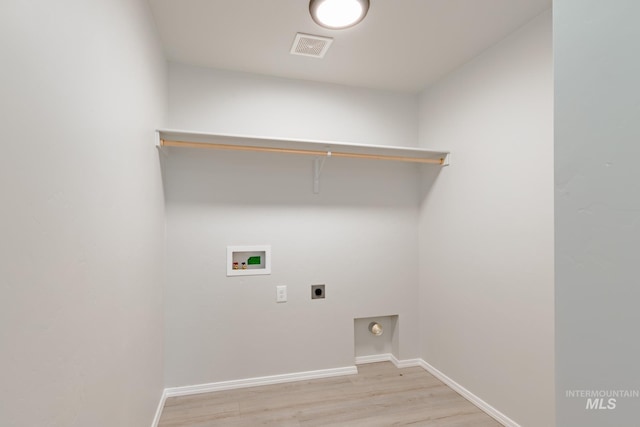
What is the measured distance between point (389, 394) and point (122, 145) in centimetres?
247

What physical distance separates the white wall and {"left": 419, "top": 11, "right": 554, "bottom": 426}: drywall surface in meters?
0.38

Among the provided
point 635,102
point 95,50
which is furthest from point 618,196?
point 95,50

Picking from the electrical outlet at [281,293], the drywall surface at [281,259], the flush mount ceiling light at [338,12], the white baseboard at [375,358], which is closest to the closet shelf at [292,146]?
the drywall surface at [281,259]

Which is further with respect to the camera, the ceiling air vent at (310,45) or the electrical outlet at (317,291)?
the electrical outlet at (317,291)

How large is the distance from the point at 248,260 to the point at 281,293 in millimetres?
396

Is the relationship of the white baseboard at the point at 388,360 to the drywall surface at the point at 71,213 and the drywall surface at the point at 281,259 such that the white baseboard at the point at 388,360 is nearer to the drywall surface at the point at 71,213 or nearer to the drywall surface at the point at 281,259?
the drywall surface at the point at 281,259

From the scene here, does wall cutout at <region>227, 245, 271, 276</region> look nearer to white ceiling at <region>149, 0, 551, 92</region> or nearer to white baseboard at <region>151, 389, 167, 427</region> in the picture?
white baseboard at <region>151, 389, 167, 427</region>

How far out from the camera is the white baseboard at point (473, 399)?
2.06 m

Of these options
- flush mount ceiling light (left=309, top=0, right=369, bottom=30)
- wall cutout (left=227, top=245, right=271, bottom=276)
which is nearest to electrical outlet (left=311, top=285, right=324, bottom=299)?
wall cutout (left=227, top=245, right=271, bottom=276)

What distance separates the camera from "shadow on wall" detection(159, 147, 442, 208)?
8.05ft

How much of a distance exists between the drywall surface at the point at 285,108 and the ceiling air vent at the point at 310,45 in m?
0.45

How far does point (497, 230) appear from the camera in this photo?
214 centimetres

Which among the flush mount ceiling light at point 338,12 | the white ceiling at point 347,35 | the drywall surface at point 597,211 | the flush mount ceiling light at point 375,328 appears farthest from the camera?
the flush mount ceiling light at point 375,328

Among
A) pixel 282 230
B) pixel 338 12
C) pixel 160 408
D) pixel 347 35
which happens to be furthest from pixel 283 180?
pixel 160 408
